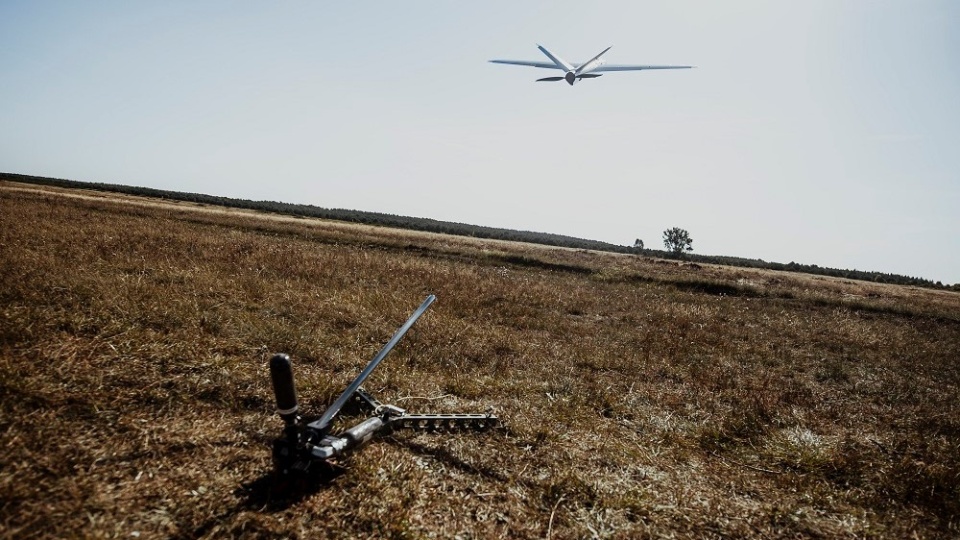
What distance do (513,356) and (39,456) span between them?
7379mm

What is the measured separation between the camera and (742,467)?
5934mm

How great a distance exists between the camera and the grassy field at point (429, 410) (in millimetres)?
3947

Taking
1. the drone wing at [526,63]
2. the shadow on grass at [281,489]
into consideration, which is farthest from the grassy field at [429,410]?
the drone wing at [526,63]

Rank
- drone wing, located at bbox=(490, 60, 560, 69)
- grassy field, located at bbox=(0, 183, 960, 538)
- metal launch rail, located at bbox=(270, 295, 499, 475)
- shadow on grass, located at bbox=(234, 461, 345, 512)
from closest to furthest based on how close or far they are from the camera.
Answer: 1. metal launch rail, located at bbox=(270, 295, 499, 475)
2. shadow on grass, located at bbox=(234, 461, 345, 512)
3. grassy field, located at bbox=(0, 183, 960, 538)
4. drone wing, located at bbox=(490, 60, 560, 69)

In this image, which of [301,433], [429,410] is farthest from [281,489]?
[429,410]

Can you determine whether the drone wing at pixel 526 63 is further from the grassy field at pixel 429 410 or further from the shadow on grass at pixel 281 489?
the shadow on grass at pixel 281 489

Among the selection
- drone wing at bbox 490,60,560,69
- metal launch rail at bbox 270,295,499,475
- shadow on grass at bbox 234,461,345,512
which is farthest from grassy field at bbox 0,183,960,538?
drone wing at bbox 490,60,560,69

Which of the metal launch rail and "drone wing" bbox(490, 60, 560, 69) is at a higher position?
"drone wing" bbox(490, 60, 560, 69)

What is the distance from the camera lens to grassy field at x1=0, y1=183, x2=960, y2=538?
395 cm

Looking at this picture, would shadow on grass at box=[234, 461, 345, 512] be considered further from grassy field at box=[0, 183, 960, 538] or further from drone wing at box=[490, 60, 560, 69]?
drone wing at box=[490, 60, 560, 69]

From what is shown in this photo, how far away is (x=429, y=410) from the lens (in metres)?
6.36

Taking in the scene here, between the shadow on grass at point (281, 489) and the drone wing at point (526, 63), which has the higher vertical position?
the drone wing at point (526, 63)

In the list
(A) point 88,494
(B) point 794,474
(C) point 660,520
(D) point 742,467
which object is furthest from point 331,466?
(B) point 794,474

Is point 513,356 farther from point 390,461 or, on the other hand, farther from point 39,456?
point 39,456
